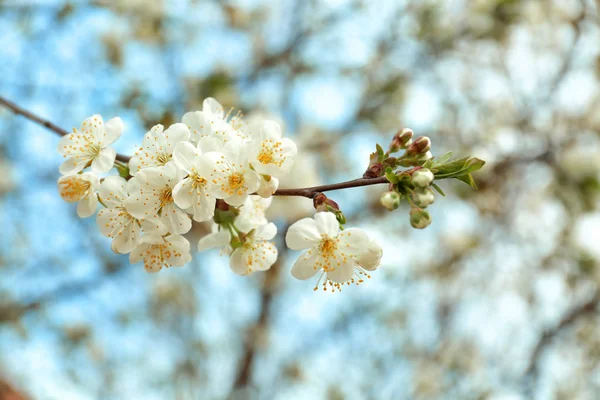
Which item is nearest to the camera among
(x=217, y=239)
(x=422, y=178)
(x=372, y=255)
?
(x=422, y=178)

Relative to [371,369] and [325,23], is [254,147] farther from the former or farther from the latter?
[371,369]

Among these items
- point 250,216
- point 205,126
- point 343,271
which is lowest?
point 343,271

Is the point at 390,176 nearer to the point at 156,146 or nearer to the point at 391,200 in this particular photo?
the point at 391,200

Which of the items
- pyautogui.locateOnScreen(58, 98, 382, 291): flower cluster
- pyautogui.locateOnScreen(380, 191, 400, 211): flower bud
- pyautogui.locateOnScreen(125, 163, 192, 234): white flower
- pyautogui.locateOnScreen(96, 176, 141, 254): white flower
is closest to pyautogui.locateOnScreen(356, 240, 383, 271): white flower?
pyautogui.locateOnScreen(58, 98, 382, 291): flower cluster

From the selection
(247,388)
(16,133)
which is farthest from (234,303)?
(16,133)

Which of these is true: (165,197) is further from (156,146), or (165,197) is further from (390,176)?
(390,176)

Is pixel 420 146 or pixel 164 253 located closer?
pixel 420 146

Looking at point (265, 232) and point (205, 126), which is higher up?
point (205, 126)

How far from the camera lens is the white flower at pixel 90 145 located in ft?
3.52

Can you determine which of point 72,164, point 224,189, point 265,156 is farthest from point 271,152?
point 72,164

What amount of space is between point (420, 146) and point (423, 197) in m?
0.12

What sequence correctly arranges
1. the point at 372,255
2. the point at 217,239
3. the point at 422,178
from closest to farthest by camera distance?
the point at 422,178
the point at 372,255
the point at 217,239

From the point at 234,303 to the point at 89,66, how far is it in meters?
2.69

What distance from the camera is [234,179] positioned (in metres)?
0.94
